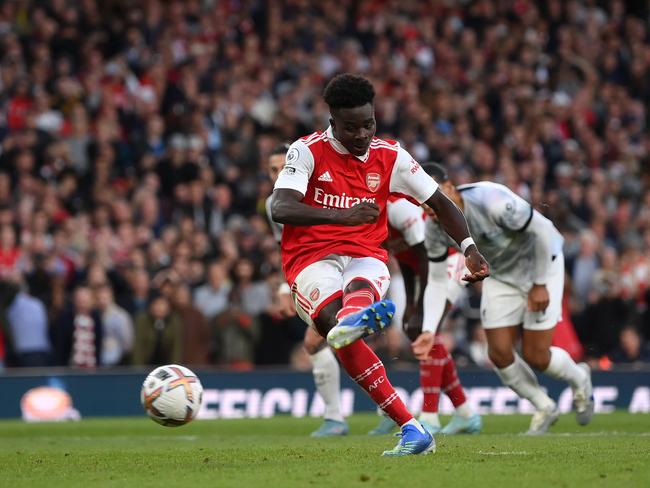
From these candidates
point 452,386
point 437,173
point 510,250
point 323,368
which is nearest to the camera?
point 437,173

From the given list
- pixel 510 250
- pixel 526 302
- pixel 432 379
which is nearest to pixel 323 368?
pixel 432 379

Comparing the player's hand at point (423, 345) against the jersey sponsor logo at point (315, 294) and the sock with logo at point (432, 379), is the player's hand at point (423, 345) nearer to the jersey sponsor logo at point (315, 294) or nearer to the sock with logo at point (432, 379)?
the sock with logo at point (432, 379)

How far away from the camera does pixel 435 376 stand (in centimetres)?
1249

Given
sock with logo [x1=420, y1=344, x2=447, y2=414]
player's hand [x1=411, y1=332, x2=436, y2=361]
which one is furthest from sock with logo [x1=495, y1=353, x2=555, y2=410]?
player's hand [x1=411, y1=332, x2=436, y2=361]

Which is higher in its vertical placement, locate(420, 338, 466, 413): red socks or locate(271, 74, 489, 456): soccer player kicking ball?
locate(271, 74, 489, 456): soccer player kicking ball

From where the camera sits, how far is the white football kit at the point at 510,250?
11.7 metres

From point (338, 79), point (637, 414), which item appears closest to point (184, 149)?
point (637, 414)

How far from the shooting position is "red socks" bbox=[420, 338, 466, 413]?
12508 mm

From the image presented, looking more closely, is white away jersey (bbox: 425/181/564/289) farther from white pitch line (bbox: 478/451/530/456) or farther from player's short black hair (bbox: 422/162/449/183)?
white pitch line (bbox: 478/451/530/456)

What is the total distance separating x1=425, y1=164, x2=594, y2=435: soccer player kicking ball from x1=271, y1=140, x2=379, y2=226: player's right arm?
3.04 metres

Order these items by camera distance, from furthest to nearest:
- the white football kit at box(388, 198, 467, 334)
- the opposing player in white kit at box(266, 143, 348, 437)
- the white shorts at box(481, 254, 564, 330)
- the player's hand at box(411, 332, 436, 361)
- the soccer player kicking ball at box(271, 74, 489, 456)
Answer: the opposing player in white kit at box(266, 143, 348, 437), the white shorts at box(481, 254, 564, 330), the white football kit at box(388, 198, 467, 334), the player's hand at box(411, 332, 436, 361), the soccer player kicking ball at box(271, 74, 489, 456)

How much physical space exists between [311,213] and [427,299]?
153 inches

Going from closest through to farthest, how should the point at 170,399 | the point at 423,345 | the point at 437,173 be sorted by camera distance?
the point at 170,399, the point at 423,345, the point at 437,173

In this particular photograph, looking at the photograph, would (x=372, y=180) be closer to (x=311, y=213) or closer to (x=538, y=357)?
(x=311, y=213)
